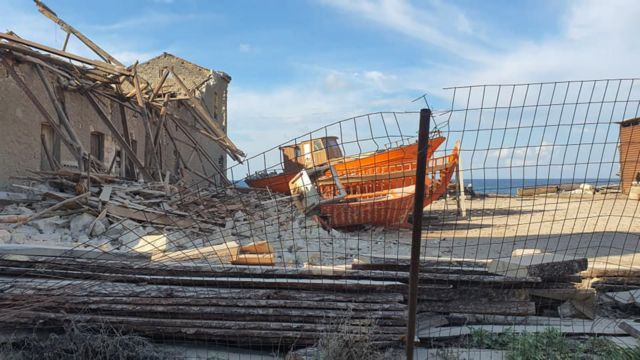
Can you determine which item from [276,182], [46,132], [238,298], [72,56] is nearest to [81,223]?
[72,56]

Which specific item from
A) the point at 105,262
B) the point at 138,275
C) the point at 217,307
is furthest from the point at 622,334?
the point at 105,262

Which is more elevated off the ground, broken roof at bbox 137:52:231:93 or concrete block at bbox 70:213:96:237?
broken roof at bbox 137:52:231:93

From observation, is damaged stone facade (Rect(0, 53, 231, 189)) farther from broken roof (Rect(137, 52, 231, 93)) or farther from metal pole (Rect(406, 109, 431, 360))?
broken roof (Rect(137, 52, 231, 93))

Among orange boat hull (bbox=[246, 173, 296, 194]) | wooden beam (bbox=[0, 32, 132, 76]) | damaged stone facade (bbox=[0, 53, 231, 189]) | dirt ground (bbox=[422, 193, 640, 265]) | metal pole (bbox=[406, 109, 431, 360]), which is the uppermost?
wooden beam (bbox=[0, 32, 132, 76])

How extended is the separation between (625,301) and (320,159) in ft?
55.3

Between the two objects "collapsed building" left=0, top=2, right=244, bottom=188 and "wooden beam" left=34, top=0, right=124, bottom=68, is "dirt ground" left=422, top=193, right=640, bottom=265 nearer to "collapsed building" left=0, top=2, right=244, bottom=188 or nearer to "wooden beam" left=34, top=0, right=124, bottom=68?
"collapsed building" left=0, top=2, right=244, bottom=188

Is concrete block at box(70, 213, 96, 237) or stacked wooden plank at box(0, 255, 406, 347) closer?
stacked wooden plank at box(0, 255, 406, 347)

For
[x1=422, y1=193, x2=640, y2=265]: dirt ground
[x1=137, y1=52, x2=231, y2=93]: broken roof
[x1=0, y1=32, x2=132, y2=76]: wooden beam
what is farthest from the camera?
[x1=137, y1=52, x2=231, y2=93]: broken roof

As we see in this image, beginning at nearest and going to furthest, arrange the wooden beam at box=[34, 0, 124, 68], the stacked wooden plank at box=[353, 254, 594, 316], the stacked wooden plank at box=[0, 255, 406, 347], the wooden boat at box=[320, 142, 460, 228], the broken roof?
the stacked wooden plank at box=[0, 255, 406, 347] < the stacked wooden plank at box=[353, 254, 594, 316] < the wooden beam at box=[34, 0, 124, 68] < the wooden boat at box=[320, 142, 460, 228] < the broken roof

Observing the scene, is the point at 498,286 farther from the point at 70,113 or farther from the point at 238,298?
the point at 70,113

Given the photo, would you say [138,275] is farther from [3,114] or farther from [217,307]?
[3,114]

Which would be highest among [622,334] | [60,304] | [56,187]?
[56,187]

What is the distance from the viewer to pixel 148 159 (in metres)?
15.7

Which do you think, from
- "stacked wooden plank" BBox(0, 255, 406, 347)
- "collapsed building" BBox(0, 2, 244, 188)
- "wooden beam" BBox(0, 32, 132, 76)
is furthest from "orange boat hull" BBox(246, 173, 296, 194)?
"stacked wooden plank" BBox(0, 255, 406, 347)
